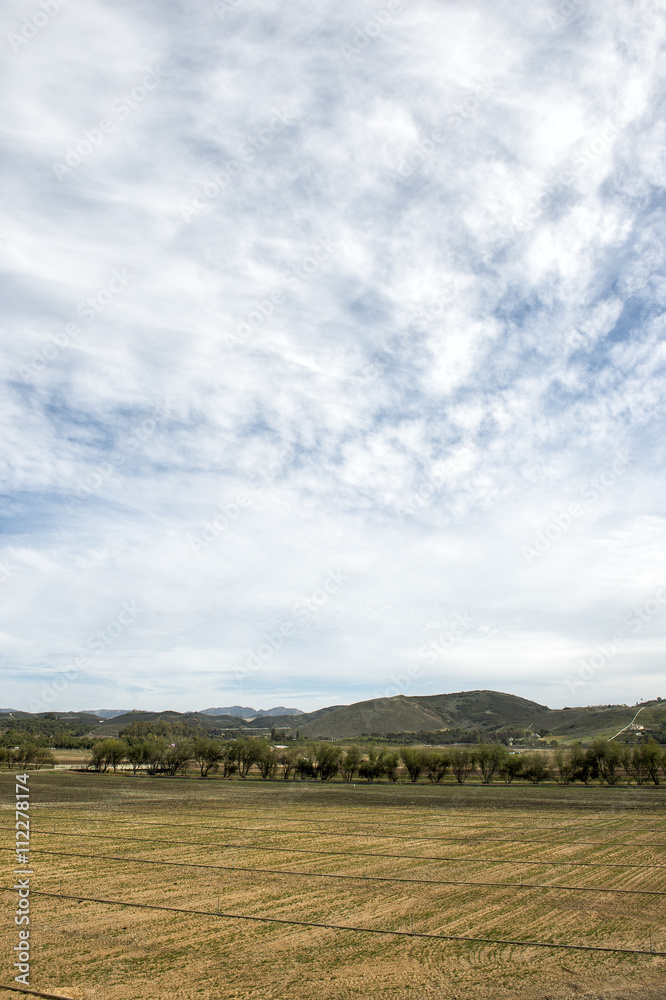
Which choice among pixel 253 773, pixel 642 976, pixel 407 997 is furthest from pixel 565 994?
pixel 253 773

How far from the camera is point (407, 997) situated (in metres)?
11.9

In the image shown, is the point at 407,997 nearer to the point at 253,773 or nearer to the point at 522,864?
the point at 522,864

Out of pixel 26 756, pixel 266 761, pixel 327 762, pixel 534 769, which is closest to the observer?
pixel 534 769

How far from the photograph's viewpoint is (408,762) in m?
86.6

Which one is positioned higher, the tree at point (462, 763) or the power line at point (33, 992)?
the power line at point (33, 992)

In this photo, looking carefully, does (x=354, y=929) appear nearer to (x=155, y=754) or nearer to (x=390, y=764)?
(x=390, y=764)

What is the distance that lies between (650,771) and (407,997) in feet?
265

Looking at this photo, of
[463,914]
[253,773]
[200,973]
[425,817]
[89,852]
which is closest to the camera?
[200,973]

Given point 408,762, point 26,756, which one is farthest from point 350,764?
point 26,756

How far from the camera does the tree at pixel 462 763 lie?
84.3m

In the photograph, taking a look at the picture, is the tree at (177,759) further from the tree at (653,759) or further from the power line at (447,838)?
the power line at (447,838)

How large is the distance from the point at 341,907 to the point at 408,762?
74689 mm

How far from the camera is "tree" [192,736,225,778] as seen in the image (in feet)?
320

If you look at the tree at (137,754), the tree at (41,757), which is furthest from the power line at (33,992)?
the tree at (41,757)
